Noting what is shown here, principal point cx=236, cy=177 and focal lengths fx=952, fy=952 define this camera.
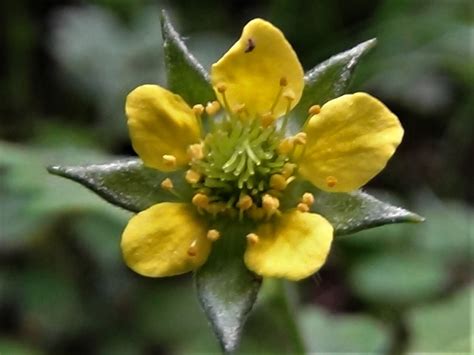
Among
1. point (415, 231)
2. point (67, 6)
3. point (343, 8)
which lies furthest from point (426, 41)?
point (67, 6)

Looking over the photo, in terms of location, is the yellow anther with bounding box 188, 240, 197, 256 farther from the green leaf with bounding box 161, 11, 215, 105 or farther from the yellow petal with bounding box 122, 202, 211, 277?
the green leaf with bounding box 161, 11, 215, 105

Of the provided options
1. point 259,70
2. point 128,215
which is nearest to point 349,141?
point 259,70

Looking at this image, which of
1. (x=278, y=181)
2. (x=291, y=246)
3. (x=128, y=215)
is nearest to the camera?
(x=291, y=246)

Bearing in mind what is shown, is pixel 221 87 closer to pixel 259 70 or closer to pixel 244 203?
pixel 259 70

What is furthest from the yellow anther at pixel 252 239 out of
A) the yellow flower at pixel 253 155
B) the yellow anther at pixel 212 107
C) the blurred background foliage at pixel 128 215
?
the blurred background foliage at pixel 128 215

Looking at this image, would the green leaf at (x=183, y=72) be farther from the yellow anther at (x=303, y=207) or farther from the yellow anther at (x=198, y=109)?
the yellow anther at (x=303, y=207)

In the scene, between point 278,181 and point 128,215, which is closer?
point 278,181
